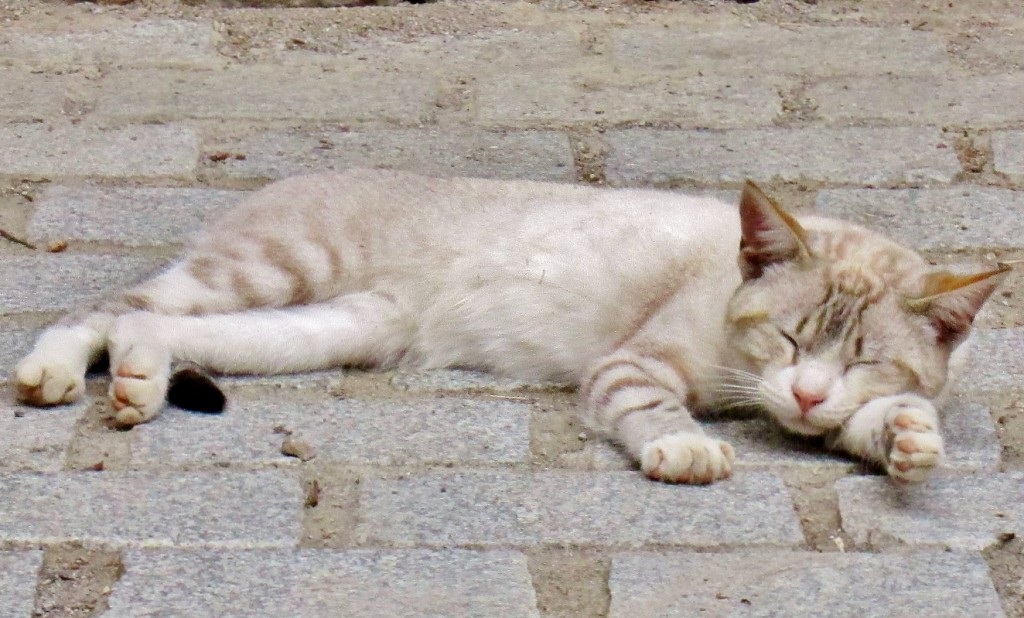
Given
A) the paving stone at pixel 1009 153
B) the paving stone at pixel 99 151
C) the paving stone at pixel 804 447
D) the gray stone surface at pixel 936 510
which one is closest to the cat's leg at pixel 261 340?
the paving stone at pixel 804 447

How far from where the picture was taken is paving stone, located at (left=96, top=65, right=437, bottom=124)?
5340mm

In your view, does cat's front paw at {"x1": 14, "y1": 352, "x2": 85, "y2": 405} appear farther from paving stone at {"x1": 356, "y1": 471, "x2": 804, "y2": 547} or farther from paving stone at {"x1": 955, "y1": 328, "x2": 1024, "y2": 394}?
paving stone at {"x1": 955, "y1": 328, "x2": 1024, "y2": 394}

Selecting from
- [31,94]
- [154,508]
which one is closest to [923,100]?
[31,94]

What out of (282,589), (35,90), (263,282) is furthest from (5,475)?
(35,90)

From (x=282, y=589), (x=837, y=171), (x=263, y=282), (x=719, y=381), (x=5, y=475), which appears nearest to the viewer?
(x=282, y=589)

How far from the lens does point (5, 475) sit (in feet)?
11.0

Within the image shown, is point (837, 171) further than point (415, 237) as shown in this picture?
Yes

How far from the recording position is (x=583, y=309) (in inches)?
169

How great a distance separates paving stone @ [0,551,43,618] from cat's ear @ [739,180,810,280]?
6.08ft

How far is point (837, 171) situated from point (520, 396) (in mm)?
1664

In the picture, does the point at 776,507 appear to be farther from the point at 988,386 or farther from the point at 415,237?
the point at 415,237

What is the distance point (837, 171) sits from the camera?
16.6ft

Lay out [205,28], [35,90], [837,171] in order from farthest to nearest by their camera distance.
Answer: [205,28]
[35,90]
[837,171]

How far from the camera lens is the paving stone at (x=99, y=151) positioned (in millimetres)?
4914
